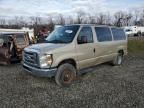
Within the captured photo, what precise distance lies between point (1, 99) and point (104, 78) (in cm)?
388

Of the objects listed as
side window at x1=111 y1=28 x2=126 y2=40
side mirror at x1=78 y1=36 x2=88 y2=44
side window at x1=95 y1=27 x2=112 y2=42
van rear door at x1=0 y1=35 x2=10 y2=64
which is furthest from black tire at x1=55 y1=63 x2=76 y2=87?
van rear door at x1=0 y1=35 x2=10 y2=64

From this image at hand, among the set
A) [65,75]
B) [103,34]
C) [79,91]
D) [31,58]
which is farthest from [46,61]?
[103,34]

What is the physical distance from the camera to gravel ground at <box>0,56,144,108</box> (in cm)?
539

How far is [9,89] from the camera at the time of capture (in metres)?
6.71

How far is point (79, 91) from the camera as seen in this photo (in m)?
6.43

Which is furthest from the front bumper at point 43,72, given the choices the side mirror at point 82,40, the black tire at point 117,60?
the black tire at point 117,60

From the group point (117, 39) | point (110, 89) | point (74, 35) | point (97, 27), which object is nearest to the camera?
point (110, 89)

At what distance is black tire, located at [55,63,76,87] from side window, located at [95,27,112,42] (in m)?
1.89

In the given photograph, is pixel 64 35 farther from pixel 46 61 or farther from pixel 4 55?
pixel 4 55

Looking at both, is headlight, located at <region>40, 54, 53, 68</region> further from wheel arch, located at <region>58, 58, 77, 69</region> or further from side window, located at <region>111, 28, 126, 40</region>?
side window, located at <region>111, 28, 126, 40</region>

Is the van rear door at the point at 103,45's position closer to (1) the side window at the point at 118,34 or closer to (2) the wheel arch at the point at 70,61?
(1) the side window at the point at 118,34

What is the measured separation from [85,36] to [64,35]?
76 centimetres

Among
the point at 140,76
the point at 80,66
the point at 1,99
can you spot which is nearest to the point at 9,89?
the point at 1,99

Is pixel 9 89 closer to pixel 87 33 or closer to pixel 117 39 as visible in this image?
pixel 87 33
